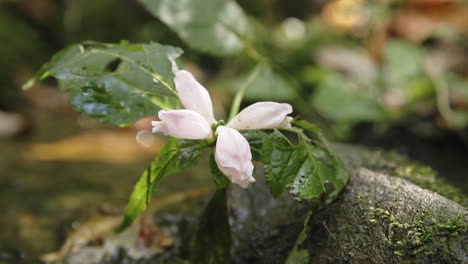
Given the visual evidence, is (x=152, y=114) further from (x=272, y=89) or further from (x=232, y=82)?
(x=232, y=82)

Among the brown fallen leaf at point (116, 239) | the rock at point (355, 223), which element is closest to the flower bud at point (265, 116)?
the rock at point (355, 223)

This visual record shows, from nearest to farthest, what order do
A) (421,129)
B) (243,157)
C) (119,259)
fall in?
1. (243,157)
2. (119,259)
3. (421,129)

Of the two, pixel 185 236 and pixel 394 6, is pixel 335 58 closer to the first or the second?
pixel 394 6

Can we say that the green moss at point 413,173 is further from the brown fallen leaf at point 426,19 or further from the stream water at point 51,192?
the brown fallen leaf at point 426,19

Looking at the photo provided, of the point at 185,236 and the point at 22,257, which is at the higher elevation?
the point at 185,236

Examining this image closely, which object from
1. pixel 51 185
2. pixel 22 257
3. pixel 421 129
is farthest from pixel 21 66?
pixel 421 129

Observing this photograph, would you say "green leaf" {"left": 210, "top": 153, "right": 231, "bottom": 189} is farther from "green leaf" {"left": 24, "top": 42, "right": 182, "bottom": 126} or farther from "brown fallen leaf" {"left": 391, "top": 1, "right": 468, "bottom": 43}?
"brown fallen leaf" {"left": 391, "top": 1, "right": 468, "bottom": 43}

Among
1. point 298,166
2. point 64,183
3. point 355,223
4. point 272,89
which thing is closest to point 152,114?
point 298,166
